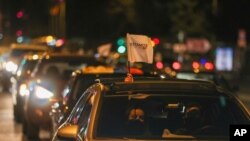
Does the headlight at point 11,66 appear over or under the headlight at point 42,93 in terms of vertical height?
under

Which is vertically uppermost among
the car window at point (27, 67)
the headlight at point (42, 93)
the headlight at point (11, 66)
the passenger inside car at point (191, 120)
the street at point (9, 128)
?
the passenger inside car at point (191, 120)

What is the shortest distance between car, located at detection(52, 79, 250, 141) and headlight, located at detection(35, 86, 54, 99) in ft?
27.2

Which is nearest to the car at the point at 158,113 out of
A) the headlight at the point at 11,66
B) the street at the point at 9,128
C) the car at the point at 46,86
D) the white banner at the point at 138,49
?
the white banner at the point at 138,49

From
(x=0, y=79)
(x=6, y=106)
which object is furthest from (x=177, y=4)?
(x=6, y=106)

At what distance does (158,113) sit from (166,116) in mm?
88

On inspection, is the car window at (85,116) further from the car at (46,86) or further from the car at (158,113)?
the car at (46,86)

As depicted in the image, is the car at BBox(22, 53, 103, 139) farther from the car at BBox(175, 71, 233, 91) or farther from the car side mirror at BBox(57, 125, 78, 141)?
the car side mirror at BBox(57, 125, 78, 141)

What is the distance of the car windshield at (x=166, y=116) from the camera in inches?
273

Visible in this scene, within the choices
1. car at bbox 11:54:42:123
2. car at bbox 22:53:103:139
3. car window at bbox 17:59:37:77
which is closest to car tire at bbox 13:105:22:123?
car at bbox 11:54:42:123

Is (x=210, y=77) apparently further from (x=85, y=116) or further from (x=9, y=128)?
(x=85, y=116)

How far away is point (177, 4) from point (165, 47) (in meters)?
7.10

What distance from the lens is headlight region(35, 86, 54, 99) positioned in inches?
628

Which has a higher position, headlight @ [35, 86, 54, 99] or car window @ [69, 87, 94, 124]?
car window @ [69, 87, 94, 124]

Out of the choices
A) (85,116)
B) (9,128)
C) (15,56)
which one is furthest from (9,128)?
(15,56)
